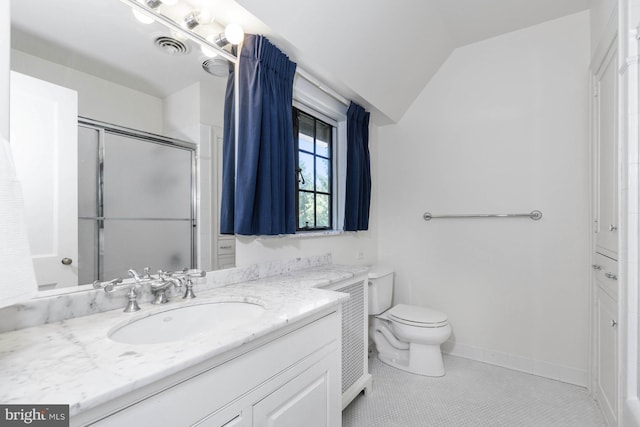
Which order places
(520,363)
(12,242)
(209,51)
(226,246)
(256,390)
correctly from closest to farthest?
(12,242)
(256,390)
(209,51)
(226,246)
(520,363)

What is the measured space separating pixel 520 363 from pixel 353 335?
1.39 metres

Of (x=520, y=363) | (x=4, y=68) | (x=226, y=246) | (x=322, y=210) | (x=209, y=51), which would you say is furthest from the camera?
(x=322, y=210)

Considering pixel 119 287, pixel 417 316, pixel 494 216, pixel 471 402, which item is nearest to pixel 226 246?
pixel 119 287

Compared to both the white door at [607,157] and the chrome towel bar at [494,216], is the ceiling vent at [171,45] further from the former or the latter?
the chrome towel bar at [494,216]

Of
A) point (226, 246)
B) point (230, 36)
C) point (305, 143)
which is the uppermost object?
point (230, 36)


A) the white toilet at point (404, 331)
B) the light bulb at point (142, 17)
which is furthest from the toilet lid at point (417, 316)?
the light bulb at point (142, 17)

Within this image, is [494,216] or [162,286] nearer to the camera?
[162,286]

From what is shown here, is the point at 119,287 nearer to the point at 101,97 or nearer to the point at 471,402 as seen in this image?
the point at 101,97

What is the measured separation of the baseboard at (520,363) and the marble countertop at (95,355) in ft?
6.18

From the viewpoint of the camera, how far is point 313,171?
232cm

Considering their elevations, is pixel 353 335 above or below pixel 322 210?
below

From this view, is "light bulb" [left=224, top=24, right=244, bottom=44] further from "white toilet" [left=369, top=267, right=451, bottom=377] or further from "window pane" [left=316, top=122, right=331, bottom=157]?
"white toilet" [left=369, top=267, right=451, bottom=377]

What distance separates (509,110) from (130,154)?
2507mm

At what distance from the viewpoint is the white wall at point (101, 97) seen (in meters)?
0.93
